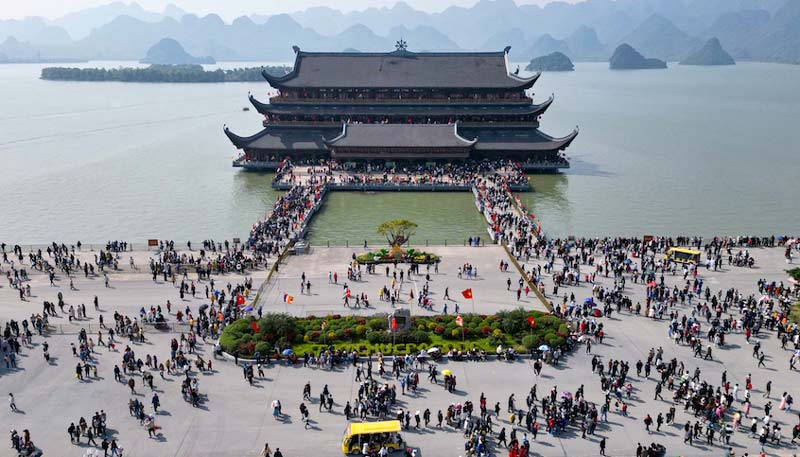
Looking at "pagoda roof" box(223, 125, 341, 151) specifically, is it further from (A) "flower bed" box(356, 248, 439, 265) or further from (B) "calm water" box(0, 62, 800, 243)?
(A) "flower bed" box(356, 248, 439, 265)

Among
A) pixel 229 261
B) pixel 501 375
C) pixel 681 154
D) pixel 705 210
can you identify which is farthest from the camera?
pixel 681 154


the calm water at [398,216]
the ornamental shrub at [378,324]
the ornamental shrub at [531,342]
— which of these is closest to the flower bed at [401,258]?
the calm water at [398,216]

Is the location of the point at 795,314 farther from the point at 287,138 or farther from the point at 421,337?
the point at 287,138

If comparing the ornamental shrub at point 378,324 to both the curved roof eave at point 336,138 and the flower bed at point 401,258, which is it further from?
the curved roof eave at point 336,138

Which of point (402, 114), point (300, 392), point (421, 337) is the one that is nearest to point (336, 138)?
point (402, 114)

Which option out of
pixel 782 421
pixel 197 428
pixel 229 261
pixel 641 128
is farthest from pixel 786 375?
pixel 641 128

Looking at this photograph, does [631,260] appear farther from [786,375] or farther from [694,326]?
[786,375]

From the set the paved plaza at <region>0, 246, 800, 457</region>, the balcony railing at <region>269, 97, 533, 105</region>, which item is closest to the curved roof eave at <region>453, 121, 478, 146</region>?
the balcony railing at <region>269, 97, 533, 105</region>
